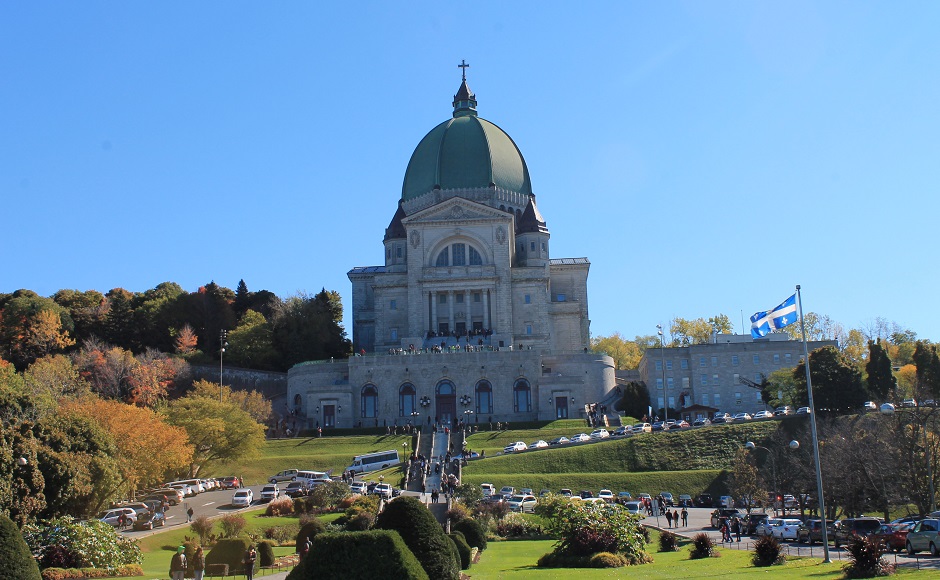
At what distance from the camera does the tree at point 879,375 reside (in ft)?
264

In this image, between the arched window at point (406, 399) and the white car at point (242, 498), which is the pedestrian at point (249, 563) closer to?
the white car at point (242, 498)

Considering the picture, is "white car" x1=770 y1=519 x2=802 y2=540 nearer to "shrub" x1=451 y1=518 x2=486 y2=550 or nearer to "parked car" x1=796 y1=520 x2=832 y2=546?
"parked car" x1=796 y1=520 x2=832 y2=546

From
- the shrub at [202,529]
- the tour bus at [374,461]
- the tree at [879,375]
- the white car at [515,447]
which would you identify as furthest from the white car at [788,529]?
the tree at [879,375]

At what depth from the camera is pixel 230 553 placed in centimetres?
3453

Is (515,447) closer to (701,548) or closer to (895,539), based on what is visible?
(701,548)

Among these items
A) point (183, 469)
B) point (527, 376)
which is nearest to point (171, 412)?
point (183, 469)

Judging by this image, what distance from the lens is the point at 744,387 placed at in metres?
91.4

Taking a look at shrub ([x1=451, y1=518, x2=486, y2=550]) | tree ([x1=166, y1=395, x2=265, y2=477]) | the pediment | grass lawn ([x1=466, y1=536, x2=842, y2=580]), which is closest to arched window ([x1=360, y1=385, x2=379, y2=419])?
tree ([x1=166, y1=395, x2=265, y2=477])

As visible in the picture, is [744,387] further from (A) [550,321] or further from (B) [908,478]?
(B) [908,478]

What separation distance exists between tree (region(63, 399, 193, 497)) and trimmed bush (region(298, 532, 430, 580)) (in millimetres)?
35685

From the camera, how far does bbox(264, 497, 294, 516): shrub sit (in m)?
51.0

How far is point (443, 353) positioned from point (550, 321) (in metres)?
16.1

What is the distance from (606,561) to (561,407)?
5084 cm

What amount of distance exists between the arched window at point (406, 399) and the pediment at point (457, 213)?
57.4 feet
